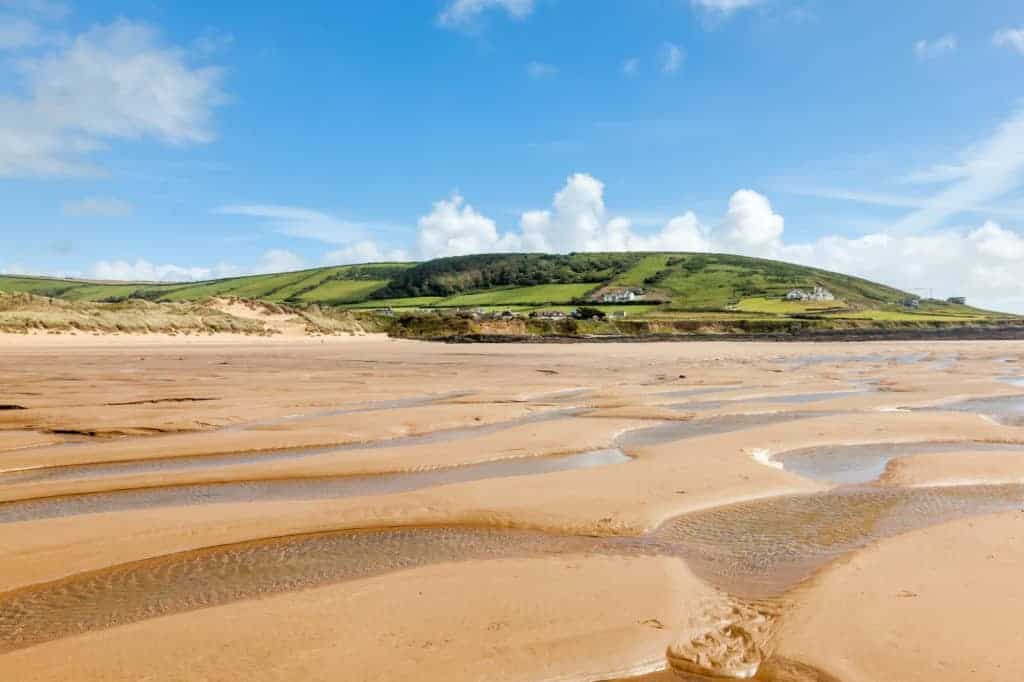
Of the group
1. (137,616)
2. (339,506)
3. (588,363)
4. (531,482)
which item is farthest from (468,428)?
(588,363)

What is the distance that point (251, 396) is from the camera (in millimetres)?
18188

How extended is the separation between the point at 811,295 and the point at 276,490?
138 meters

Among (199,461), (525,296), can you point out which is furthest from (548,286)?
(199,461)

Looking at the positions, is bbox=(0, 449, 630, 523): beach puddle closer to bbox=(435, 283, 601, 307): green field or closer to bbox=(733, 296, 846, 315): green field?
bbox=(733, 296, 846, 315): green field

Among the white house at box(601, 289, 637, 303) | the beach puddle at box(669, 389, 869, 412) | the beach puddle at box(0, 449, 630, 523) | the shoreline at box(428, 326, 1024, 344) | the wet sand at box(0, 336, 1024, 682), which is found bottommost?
the beach puddle at box(0, 449, 630, 523)

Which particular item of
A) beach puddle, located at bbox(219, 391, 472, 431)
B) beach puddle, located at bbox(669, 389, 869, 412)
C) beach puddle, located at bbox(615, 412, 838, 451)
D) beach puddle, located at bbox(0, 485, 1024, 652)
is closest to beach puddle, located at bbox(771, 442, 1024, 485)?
beach puddle, located at bbox(0, 485, 1024, 652)

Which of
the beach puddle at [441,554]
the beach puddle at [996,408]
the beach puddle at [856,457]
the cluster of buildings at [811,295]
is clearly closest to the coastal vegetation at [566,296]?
the cluster of buildings at [811,295]

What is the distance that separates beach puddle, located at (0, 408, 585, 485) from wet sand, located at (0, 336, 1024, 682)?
0.22 ft

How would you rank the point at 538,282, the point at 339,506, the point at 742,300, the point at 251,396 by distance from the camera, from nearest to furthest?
the point at 339,506, the point at 251,396, the point at 742,300, the point at 538,282

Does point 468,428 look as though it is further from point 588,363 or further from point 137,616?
point 588,363

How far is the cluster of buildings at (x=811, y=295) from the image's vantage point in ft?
415

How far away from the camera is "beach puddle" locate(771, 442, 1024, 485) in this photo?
10.1 metres

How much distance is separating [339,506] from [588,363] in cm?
2781

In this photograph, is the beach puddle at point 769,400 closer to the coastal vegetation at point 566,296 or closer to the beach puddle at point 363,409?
the beach puddle at point 363,409
